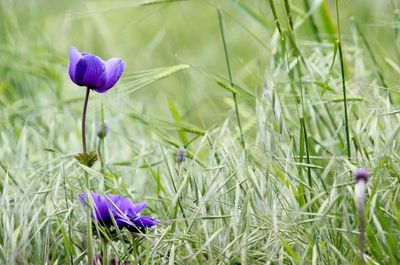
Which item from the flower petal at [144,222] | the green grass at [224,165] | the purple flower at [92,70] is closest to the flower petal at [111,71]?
the purple flower at [92,70]

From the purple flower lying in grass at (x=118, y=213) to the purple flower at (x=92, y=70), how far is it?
0.21 m

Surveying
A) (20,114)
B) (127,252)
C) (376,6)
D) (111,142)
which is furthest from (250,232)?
(376,6)

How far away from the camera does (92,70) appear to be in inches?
58.6

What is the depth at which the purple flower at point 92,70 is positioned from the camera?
1.48m

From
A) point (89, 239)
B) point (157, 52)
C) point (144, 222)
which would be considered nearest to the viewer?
point (89, 239)

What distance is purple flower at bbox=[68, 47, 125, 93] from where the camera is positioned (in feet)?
4.87

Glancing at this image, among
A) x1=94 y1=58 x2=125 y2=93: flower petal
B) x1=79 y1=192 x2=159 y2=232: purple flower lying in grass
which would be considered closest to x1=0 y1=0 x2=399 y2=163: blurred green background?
x1=94 y1=58 x2=125 y2=93: flower petal

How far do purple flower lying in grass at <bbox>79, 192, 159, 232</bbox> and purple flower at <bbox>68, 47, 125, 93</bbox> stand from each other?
0.21 metres

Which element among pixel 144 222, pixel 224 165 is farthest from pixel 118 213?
pixel 224 165

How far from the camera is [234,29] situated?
13.2 feet

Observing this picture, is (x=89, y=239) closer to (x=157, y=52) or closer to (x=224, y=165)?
(x=224, y=165)

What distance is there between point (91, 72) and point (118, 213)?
271 mm

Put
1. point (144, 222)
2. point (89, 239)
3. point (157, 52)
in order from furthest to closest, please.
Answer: point (157, 52) → point (144, 222) → point (89, 239)

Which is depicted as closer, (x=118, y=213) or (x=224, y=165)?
(x=118, y=213)
